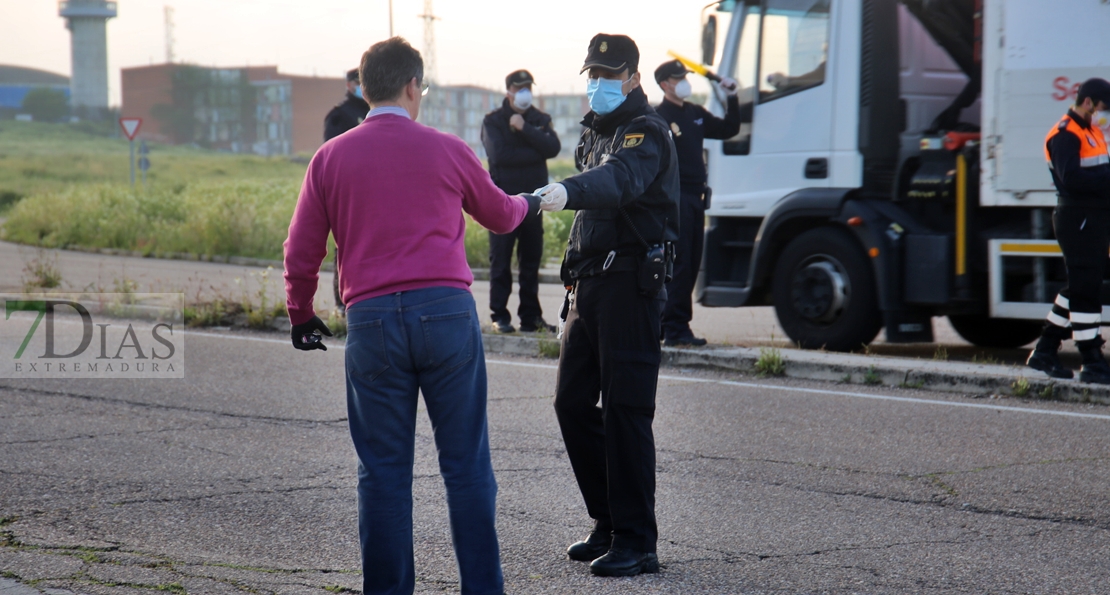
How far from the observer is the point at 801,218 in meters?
9.38

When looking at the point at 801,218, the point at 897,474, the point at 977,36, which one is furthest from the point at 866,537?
the point at 977,36

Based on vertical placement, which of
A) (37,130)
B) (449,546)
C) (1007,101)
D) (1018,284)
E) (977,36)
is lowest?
(449,546)

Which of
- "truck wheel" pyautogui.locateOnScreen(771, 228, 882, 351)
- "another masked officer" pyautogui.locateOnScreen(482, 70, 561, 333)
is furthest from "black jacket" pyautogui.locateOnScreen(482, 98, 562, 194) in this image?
"truck wheel" pyautogui.locateOnScreen(771, 228, 882, 351)

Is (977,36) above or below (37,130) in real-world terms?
below

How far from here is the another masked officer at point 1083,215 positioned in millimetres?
7281

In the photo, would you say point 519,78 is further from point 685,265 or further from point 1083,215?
point 1083,215

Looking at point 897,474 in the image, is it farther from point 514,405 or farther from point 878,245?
point 878,245

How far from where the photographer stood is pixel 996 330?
387 inches

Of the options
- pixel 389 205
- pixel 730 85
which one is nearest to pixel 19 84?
pixel 730 85

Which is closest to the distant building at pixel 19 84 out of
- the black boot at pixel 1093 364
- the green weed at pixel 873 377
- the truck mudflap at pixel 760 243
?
the truck mudflap at pixel 760 243

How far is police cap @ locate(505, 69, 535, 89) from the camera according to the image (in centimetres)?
950

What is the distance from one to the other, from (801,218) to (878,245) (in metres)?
0.86

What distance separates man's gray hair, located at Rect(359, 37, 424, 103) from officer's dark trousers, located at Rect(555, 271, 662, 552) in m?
1.07

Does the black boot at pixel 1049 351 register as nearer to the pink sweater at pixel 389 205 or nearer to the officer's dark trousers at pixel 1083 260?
the officer's dark trousers at pixel 1083 260
